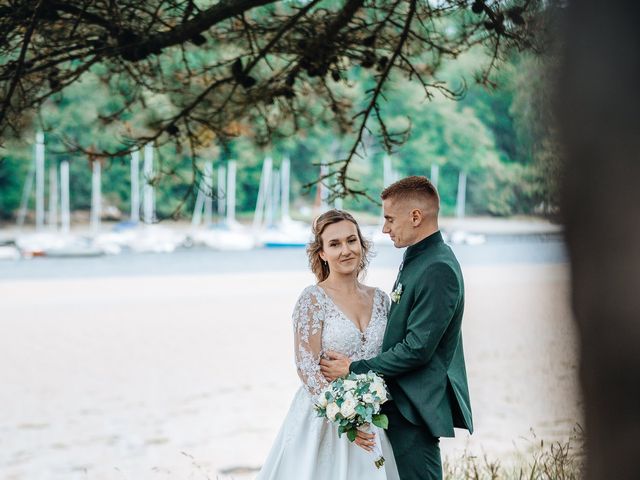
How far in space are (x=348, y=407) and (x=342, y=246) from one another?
0.80 meters

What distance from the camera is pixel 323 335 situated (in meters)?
3.70

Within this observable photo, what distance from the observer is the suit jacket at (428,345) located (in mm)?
3320

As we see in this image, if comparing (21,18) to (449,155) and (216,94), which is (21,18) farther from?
(449,155)

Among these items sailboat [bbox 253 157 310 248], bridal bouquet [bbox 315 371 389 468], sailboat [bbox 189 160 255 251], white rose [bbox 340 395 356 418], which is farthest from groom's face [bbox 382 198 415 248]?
sailboat [bbox 253 157 310 248]

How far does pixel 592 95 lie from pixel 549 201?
0.92 ft

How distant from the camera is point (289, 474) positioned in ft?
12.3

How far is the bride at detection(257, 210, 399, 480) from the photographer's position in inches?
144

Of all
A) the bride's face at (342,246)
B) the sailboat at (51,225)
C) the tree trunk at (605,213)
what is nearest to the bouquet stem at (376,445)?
the bride's face at (342,246)

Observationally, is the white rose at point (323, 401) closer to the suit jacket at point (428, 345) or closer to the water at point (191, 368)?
the suit jacket at point (428, 345)

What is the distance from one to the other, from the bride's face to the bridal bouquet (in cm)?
57

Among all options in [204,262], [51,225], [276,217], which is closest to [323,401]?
[204,262]

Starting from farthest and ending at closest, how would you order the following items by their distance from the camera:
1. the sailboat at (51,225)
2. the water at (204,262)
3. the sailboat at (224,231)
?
the sailboat at (224,231) < the sailboat at (51,225) < the water at (204,262)

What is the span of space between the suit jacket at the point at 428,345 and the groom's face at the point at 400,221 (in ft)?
0.17

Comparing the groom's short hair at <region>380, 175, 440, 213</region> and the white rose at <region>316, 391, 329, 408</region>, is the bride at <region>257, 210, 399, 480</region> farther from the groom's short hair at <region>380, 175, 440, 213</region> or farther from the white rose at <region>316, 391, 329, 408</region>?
the groom's short hair at <region>380, 175, 440, 213</region>
